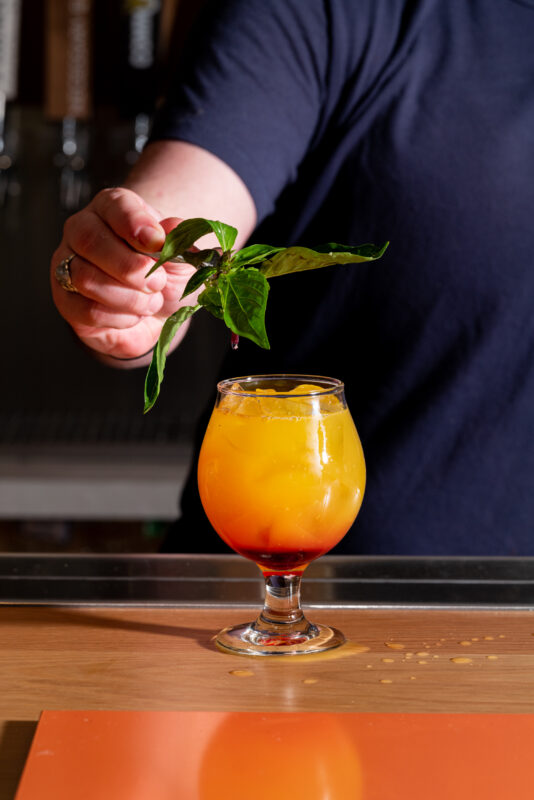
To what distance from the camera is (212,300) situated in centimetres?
69

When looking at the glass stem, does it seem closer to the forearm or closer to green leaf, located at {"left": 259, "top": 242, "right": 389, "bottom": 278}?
green leaf, located at {"left": 259, "top": 242, "right": 389, "bottom": 278}

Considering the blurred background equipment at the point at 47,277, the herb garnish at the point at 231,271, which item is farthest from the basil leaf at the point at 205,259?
the blurred background equipment at the point at 47,277

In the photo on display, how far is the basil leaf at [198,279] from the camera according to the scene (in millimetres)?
667

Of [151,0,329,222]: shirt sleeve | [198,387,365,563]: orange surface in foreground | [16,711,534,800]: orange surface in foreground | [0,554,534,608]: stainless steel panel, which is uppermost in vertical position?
[151,0,329,222]: shirt sleeve

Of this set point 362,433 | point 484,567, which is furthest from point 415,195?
point 484,567

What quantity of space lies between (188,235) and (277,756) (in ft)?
1.10

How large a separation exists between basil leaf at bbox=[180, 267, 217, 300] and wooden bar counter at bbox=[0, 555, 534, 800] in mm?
266

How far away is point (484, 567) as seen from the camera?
3.00ft

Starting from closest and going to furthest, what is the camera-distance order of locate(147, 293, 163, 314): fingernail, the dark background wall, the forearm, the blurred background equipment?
locate(147, 293, 163, 314): fingernail → the forearm → the blurred background equipment → the dark background wall

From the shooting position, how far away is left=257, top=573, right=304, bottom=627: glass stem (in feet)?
2.54

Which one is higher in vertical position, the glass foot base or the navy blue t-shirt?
the navy blue t-shirt

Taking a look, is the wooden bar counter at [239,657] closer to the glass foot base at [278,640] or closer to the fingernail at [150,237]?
the glass foot base at [278,640]

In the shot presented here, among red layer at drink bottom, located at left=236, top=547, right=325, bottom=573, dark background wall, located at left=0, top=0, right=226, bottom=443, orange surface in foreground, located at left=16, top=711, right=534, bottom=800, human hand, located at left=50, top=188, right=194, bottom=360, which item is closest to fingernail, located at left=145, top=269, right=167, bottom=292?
human hand, located at left=50, top=188, right=194, bottom=360

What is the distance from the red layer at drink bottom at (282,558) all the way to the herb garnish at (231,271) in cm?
15
